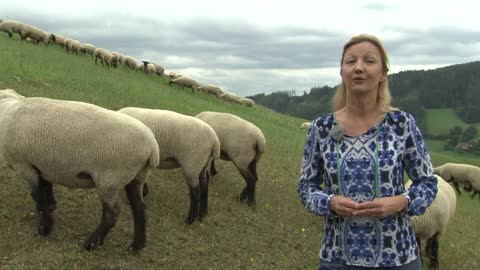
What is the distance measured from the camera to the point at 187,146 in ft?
26.9

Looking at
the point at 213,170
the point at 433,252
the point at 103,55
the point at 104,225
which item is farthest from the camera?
the point at 103,55

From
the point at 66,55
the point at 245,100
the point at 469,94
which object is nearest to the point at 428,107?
the point at 469,94

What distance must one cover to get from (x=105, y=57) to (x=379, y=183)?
26093 mm

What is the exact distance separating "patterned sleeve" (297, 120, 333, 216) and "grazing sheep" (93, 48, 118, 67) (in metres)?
25.1

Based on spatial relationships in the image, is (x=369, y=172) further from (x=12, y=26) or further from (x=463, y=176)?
(x=12, y=26)

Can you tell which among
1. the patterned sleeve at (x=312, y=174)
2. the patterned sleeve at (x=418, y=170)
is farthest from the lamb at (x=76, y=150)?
the patterned sleeve at (x=418, y=170)

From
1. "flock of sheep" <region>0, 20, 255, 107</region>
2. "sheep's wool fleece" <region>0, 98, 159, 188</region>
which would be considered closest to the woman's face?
"sheep's wool fleece" <region>0, 98, 159, 188</region>

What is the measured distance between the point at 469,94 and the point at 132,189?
4766 inches

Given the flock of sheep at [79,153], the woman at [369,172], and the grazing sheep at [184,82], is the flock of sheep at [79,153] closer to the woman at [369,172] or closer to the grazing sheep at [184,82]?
the woman at [369,172]

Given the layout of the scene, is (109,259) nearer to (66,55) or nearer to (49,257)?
(49,257)

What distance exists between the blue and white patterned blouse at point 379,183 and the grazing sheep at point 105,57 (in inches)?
1000

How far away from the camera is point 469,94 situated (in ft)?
371

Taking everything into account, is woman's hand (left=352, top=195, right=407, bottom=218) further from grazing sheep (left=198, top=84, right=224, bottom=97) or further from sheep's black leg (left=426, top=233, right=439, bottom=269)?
grazing sheep (left=198, top=84, right=224, bottom=97)

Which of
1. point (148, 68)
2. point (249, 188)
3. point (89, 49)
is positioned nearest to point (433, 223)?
point (249, 188)
